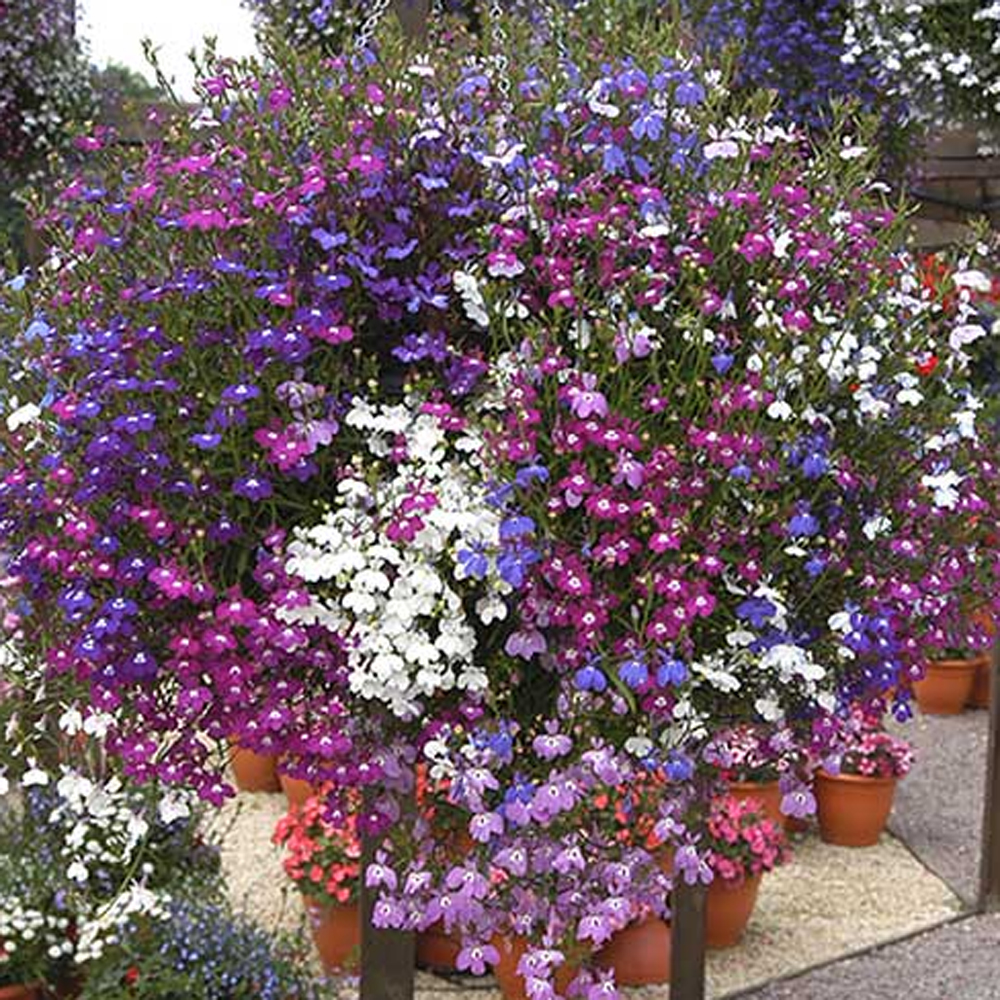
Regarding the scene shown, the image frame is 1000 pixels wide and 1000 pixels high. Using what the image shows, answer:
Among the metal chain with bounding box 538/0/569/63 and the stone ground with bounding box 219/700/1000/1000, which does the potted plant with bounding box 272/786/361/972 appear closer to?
the stone ground with bounding box 219/700/1000/1000

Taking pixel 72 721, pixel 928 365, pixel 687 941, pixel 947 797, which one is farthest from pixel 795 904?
pixel 72 721

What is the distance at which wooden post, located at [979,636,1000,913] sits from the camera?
11.8 feet

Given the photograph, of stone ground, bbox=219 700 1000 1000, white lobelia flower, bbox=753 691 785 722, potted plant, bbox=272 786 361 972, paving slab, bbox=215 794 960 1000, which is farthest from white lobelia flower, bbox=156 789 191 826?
paving slab, bbox=215 794 960 1000

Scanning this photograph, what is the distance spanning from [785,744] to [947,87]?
265 cm

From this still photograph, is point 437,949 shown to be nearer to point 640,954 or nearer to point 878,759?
point 640,954

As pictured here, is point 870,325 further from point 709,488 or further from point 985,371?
point 985,371

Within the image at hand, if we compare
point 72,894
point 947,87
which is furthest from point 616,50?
point 947,87

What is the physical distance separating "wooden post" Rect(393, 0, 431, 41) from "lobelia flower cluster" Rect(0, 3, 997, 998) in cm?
26

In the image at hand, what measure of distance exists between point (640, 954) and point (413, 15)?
192 cm

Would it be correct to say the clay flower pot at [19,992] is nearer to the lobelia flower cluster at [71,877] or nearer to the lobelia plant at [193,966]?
the lobelia flower cluster at [71,877]

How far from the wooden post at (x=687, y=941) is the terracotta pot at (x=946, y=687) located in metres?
2.64

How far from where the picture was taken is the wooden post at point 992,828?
3.59 m

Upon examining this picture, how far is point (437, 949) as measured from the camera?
3.23 meters

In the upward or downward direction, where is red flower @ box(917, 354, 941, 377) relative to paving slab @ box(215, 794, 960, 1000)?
upward
